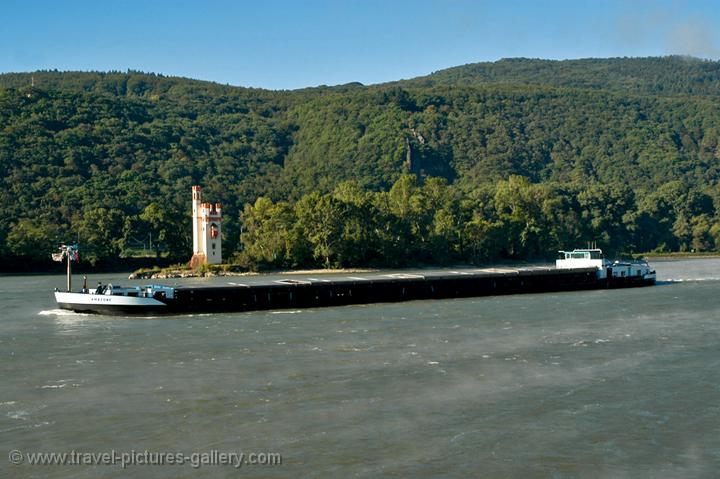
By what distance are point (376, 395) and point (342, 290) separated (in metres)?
38.0

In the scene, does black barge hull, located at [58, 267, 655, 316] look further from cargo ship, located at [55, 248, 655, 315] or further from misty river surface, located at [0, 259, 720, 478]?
misty river surface, located at [0, 259, 720, 478]

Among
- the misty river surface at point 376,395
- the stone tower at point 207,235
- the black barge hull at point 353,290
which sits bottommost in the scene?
the misty river surface at point 376,395

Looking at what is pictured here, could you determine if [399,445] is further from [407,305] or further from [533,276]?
[533,276]

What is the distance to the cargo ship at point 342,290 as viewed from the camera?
63438 millimetres

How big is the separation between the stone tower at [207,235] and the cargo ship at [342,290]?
48.7 m

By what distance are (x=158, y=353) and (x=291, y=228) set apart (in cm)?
9131

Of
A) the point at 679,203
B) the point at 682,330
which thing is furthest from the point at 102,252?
the point at 679,203

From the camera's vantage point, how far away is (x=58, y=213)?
156000 millimetres

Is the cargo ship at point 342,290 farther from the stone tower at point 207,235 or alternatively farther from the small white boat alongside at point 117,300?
the stone tower at point 207,235

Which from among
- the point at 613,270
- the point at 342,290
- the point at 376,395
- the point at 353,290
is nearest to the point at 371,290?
the point at 353,290

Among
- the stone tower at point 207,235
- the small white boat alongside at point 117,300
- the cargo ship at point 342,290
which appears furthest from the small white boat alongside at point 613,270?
the stone tower at point 207,235

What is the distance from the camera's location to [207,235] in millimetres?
124750

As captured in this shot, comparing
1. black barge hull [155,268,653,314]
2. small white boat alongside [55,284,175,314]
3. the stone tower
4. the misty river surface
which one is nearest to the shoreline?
the stone tower

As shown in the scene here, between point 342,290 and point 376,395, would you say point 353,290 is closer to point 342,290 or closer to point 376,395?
point 342,290
